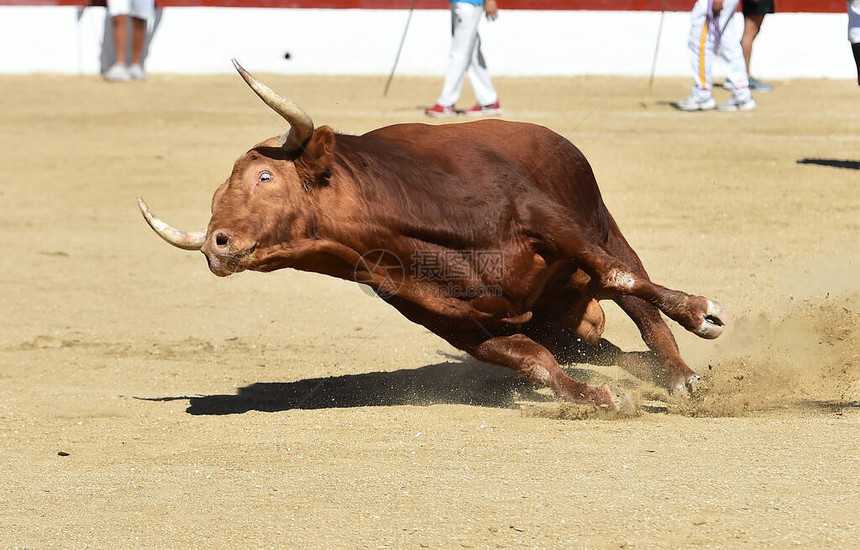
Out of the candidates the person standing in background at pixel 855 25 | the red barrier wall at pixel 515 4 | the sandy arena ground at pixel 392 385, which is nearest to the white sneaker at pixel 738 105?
the sandy arena ground at pixel 392 385

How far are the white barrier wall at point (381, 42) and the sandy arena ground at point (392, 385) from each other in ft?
10.2

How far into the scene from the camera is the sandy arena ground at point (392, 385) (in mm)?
3232

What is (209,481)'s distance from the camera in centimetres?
362

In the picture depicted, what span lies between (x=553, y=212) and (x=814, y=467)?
1288 millimetres

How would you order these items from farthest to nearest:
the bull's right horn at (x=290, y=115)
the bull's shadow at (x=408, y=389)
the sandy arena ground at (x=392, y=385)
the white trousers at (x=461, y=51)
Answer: the white trousers at (x=461, y=51), the bull's shadow at (x=408, y=389), the bull's right horn at (x=290, y=115), the sandy arena ground at (x=392, y=385)

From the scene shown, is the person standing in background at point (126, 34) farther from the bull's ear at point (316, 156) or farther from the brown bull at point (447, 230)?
the bull's ear at point (316, 156)

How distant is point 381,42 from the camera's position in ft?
47.3

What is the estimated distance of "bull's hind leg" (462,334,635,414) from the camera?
434 centimetres

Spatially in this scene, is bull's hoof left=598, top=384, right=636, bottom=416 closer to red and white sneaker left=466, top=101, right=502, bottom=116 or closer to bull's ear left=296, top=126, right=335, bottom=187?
bull's ear left=296, top=126, right=335, bottom=187

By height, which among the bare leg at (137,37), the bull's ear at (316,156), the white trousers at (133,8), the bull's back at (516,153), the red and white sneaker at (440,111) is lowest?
the bare leg at (137,37)

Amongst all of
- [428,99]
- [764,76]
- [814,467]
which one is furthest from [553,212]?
[764,76]

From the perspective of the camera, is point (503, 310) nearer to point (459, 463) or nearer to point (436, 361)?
point (459, 463)

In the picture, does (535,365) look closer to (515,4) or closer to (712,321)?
(712,321)

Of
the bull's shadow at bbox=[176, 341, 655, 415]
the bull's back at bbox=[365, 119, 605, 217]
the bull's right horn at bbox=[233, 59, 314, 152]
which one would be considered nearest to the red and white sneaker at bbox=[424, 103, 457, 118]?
the bull's shadow at bbox=[176, 341, 655, 415]
